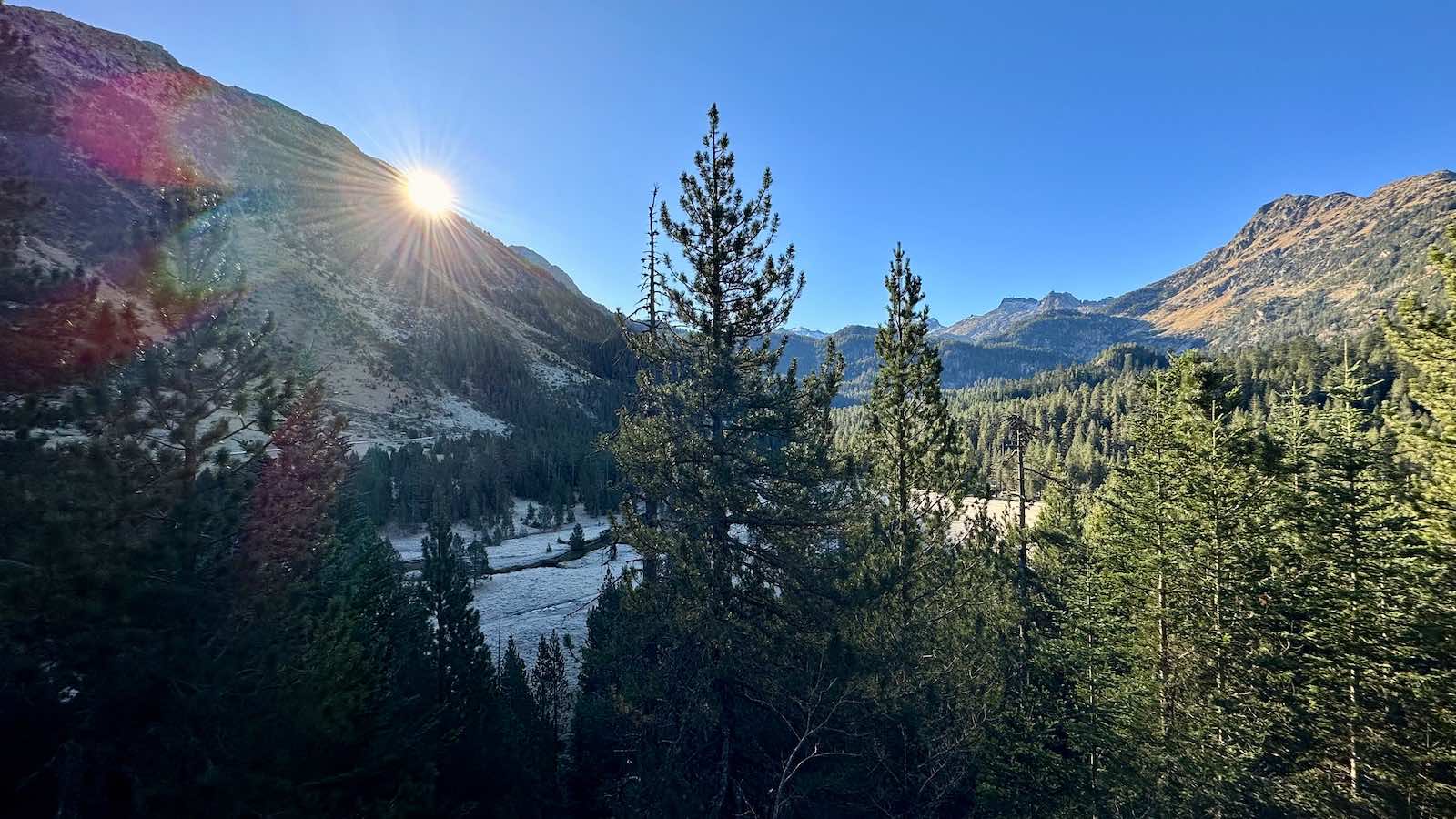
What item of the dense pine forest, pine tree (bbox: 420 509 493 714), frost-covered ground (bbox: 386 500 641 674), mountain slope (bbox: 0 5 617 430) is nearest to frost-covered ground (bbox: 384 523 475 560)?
frost-covered ground (bbox: 386 500 641 674)

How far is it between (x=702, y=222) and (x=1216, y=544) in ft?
44.4

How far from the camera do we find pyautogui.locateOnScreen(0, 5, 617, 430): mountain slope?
94125mm

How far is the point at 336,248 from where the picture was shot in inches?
5138

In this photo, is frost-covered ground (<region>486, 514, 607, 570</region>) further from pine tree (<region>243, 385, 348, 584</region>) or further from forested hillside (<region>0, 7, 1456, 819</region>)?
pine tree (<region>243, 385, 348, 584</region>)

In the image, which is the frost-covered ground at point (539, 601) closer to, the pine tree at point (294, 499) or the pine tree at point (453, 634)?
the pine tree at point (453, 634)

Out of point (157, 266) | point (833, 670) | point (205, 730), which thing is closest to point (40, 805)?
point (205, 730)

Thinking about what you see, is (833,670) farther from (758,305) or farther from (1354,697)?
(1354,697)

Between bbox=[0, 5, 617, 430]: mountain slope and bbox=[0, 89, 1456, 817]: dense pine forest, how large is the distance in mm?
52149

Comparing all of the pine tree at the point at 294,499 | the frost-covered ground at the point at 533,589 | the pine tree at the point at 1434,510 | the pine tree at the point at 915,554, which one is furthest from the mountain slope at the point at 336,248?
the pine tree at the point at 1434,510

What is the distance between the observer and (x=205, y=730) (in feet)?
20.9

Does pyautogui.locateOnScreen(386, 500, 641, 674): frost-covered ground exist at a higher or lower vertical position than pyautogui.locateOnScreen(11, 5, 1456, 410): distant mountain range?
lower

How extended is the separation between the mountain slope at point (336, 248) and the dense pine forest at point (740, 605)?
52.1 m

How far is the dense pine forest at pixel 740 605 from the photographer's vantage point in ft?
21.0

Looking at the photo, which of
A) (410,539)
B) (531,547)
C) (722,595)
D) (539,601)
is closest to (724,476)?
(722,595)
